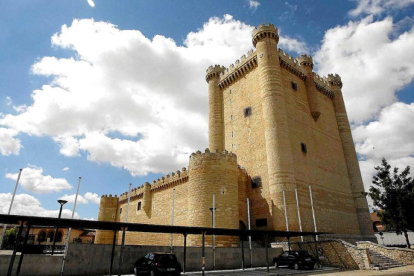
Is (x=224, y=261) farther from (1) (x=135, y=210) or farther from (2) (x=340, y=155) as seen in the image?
(2) (x=340, y=155)

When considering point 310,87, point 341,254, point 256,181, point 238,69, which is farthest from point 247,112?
point 341,254

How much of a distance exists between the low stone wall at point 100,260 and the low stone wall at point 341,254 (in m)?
3.53

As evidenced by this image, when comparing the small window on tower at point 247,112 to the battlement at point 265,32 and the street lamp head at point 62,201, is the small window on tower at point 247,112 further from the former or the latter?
the street lamp head at point 62,201

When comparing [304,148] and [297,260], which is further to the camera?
[304,148]

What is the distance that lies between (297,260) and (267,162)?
36.5 ft

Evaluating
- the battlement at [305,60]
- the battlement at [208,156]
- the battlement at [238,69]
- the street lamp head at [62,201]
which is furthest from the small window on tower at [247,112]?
the street lamp head at [62,201]

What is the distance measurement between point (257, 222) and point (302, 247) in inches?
246

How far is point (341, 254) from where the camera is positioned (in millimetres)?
18031

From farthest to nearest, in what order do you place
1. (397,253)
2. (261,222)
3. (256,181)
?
(256,181), (261,222), (397,253)

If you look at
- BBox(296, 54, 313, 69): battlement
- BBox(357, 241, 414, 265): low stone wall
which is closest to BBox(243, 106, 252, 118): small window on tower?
BBox(296, 54, 313, 69): battlement

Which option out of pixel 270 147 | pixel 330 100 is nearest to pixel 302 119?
pixel 270 147

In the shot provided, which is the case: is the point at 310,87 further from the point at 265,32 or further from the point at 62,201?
the point at 62,201

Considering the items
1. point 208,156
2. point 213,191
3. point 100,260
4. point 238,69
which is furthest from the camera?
point 238,69

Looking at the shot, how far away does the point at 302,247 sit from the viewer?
2016cm
